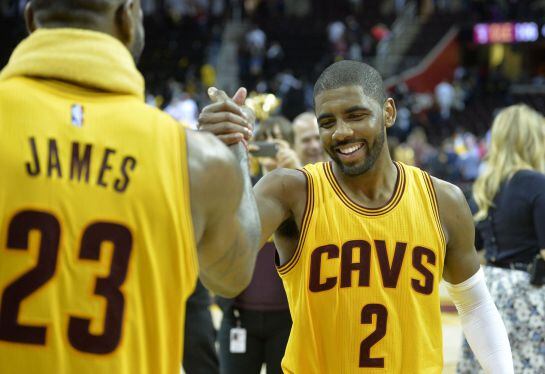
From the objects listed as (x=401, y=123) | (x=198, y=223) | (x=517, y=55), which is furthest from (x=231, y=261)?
(x=517, y=55)

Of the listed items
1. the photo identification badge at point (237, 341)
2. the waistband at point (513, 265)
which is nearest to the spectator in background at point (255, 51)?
the waistband at point (513, 265)

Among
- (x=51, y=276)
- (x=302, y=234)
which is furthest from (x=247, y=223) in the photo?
(x=302, y=234)

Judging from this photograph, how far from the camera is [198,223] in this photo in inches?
81.2

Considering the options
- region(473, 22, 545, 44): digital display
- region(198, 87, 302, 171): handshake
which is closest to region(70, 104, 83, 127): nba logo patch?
region(198, 87, 302, 171): handshake

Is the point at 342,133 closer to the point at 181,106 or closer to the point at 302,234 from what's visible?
the point at 302,234

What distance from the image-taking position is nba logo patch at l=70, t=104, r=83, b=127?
195cm

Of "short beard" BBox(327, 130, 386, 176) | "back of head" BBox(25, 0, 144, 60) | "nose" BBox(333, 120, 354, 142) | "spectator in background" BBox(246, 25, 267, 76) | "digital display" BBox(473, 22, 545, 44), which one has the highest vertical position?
"digital display" BBox(473, 22, 545, 44)

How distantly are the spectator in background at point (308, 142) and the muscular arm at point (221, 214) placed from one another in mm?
3114

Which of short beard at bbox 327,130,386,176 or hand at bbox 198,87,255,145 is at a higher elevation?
short beard at bbox 327,130,386,176

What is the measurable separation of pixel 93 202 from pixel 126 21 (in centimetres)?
43

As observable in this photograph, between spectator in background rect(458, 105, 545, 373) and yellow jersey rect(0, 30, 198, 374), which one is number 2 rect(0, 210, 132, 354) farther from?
spectator in background rect(458, 105, 545, 373)

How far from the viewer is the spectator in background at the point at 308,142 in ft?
17.7

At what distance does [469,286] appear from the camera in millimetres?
3367

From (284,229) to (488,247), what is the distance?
2.28 m
